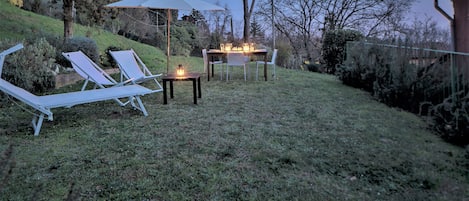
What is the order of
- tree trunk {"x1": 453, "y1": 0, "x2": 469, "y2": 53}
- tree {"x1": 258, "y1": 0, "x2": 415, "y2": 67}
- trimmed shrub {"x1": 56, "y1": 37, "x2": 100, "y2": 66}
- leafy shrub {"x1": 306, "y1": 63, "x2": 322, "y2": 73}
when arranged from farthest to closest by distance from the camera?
tree {"x1": 258, "y1": 0, "x2": 415, "y2": 67} < leafy shrub {"x1": 306, "y1": 63, "x2": 322, "y2": 73} < trimmed shrub {"x1": 56, "y1": 37, "x2": 100, "y2": 66} < tree trunk {"x1": 453, "y1": 0, "x2": 469, "y2": 53}

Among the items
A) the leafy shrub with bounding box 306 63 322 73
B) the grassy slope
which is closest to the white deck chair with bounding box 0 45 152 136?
the grassy slope

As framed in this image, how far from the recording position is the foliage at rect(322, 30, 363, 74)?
902 centimetres

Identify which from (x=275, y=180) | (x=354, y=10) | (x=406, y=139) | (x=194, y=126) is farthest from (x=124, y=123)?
(x=354, y=10)

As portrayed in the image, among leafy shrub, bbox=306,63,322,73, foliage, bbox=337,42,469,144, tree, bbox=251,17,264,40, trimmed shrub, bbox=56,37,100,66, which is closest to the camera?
foliage, bbox=337,42,469,144

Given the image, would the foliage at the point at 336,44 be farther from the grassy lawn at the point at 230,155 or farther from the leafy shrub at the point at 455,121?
the leafy shrub at the point at 455,121

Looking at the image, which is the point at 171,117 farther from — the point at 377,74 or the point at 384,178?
the point at 377,74

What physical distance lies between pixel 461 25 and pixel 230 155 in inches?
178

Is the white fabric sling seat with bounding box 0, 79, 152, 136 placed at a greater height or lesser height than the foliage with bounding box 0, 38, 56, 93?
lesser

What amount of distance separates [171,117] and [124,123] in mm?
586

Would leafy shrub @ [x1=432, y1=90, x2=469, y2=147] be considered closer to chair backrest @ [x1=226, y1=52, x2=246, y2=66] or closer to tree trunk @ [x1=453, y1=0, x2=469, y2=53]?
tree trunk @ [x1=453, y1=0, x2=469, y2=53]

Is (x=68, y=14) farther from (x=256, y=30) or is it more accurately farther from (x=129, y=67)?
(x=256, y=30)

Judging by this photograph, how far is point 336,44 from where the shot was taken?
9.20 metres

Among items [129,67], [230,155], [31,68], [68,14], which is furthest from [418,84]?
[68,14]

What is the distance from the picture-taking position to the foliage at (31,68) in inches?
198
